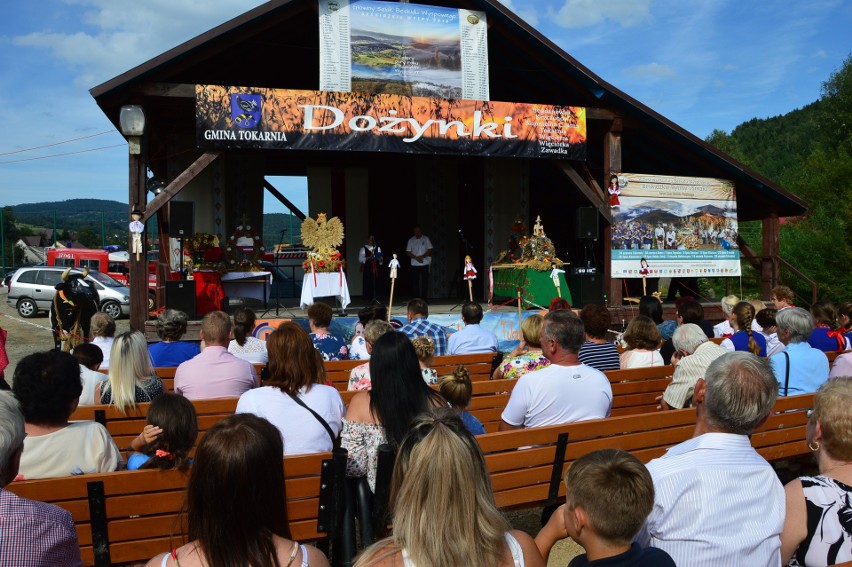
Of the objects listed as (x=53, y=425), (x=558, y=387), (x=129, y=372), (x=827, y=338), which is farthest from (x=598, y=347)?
Result: (x=53, y=425)

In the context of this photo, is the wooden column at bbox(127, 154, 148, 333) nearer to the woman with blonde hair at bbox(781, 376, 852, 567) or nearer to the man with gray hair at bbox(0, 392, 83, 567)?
the man with gray hair at bbox(0, 392, 83, 567)

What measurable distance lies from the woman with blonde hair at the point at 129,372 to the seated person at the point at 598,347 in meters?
2.92

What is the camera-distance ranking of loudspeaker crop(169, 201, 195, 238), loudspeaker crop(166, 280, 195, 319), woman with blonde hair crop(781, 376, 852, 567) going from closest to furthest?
woman with blonde hair crop(781, 376, 852, 567), loudspeaker crop(166, 280, 195, 319), loudspeaker crop(169, 201, 195, 238)

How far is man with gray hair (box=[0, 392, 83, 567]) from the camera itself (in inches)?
72.3

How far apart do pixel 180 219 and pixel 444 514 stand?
33.9 feet

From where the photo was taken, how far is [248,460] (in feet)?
5.52

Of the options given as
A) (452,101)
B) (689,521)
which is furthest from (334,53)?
(689,521)

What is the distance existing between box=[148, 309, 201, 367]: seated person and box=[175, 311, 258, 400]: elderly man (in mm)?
1013

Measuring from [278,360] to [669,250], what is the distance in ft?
36.1

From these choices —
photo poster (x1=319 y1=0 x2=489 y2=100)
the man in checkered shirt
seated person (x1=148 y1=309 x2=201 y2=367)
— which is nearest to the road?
photo poster (x1=319 y1=0 x2=489 y2=100)

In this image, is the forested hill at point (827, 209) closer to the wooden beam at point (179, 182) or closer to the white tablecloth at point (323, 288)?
the white tablecloth at point (323, 288)

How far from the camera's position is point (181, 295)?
34.6 ft

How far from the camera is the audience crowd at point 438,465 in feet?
5.47

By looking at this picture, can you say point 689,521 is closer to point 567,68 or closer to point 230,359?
point 230,359
